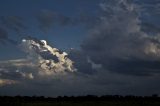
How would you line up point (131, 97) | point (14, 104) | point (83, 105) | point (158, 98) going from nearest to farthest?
point (14, 104)
point (83, 105)
point (158, 98)
point (131, 97)

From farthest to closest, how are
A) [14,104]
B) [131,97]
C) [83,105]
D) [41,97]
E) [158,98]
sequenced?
[41,97]
[131,97]
[158,98]
[83,105]
[14,104]

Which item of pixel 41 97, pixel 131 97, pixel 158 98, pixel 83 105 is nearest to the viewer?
pixel 83 105

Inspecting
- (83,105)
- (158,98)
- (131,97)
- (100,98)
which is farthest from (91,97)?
(83,105)

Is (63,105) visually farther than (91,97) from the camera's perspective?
No

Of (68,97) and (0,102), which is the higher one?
(68,97)

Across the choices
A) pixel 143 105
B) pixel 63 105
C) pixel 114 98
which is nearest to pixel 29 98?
pixel 114 98

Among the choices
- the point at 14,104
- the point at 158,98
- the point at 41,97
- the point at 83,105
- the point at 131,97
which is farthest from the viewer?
the point at 41,97

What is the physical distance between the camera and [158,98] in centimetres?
15050

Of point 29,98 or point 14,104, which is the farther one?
point 29,98

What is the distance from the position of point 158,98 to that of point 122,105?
35473 mm

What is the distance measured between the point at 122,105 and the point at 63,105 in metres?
16.9

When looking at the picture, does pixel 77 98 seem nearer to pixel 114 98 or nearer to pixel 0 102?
pixel 114 98

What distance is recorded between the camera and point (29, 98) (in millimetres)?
165625

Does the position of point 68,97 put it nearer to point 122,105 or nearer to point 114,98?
point 114,98
